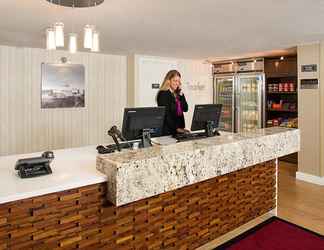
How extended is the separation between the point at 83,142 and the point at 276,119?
166 inches

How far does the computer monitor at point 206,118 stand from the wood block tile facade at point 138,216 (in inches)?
24.9

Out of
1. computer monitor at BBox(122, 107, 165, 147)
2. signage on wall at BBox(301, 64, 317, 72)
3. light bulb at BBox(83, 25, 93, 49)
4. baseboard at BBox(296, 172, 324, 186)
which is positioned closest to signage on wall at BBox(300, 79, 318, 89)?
signage on wall at BBox(301, 64, 317, 72)

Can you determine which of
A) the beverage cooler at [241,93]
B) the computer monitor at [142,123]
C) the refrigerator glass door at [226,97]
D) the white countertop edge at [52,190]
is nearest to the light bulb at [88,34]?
the computer monitor at [142,123]

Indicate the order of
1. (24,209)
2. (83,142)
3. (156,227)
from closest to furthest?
(24,209) < (156,227) < (83,142)

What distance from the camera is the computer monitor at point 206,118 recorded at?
3150 mm

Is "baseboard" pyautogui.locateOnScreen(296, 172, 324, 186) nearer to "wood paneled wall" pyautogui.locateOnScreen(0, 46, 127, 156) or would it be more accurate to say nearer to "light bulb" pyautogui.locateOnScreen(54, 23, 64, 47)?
"wood paneled wall" pyautogui.locateOnScreen(0, 46, 127, 156)

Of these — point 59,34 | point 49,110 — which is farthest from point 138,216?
point 49,110

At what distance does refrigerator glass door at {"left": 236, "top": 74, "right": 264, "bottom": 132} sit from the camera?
20.1ft

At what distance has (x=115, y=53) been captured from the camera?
5.38 m

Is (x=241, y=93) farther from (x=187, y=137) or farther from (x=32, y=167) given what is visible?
(x=32, y=167)

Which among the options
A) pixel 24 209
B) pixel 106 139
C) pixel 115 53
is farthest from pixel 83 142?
pixel 24 209

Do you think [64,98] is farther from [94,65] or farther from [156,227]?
[156,227]

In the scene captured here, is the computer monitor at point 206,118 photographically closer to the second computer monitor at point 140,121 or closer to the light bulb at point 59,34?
the second computer monitor at point 140,121

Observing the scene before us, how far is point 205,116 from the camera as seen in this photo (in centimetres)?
321
